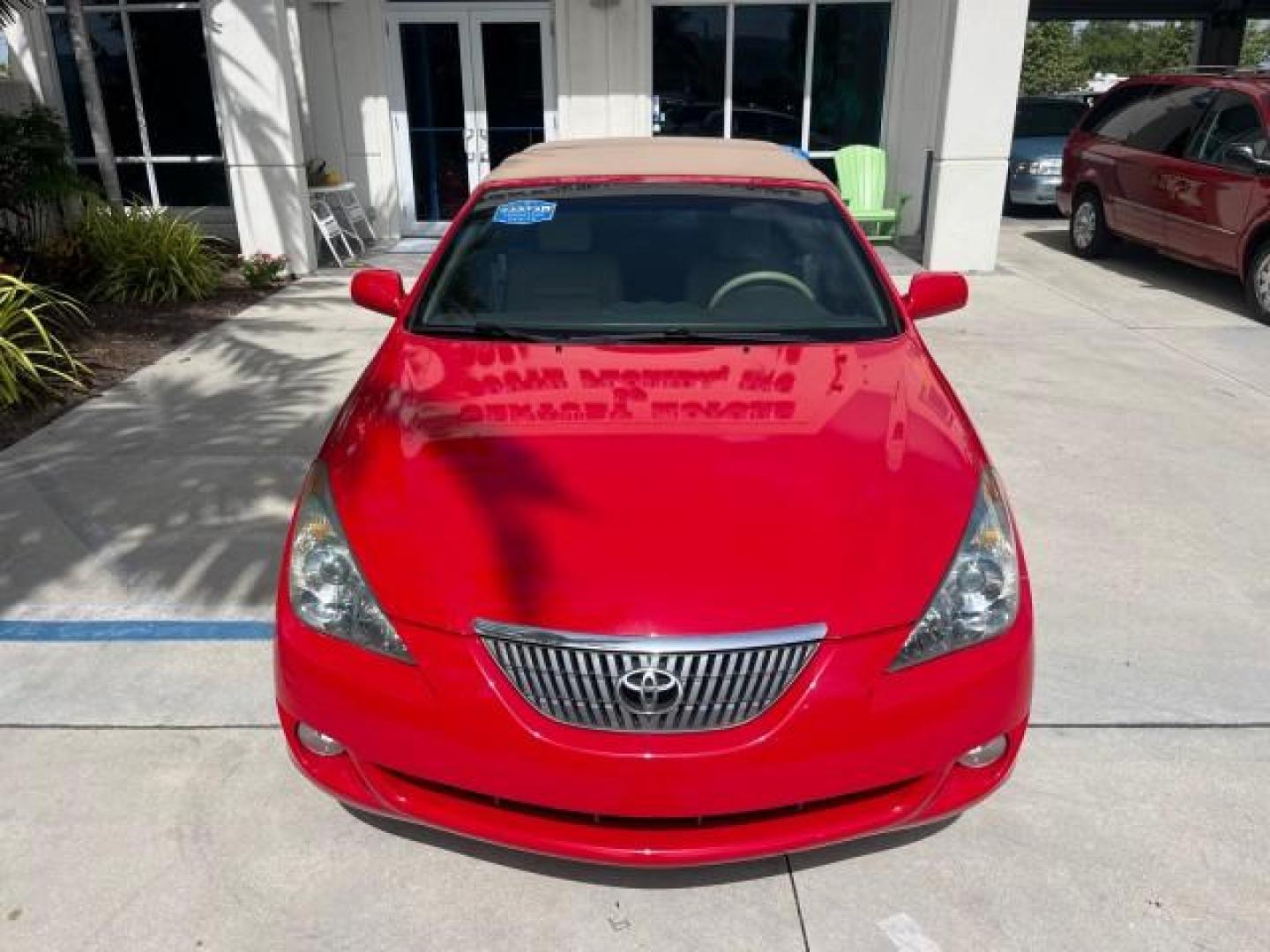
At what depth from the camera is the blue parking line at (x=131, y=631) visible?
3.46m

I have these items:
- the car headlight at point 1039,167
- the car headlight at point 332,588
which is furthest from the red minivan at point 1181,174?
the car headlight at point 332,588

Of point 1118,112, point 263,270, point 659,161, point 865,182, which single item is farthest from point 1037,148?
point 659,161

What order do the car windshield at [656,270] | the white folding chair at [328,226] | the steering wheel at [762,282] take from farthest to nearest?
the white folding chair at [328,226], the steering wheel at [762,282], the car windshield at [656,270]

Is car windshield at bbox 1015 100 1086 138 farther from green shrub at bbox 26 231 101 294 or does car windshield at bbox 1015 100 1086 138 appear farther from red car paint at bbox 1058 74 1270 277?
green shrub at bbox 26 231 101 294

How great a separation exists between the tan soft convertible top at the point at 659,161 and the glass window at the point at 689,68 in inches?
298

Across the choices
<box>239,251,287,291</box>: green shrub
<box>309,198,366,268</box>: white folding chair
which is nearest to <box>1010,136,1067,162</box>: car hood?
<box>309,198,366,268</box>: white folding chair

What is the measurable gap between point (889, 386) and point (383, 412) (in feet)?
4.78

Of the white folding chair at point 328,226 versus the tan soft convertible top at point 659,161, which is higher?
the tan soft convertible top at point 659,161

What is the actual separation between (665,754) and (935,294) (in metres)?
2.43

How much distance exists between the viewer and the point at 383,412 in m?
2.82

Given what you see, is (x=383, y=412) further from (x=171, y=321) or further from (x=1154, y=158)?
(x=1154, y=158)

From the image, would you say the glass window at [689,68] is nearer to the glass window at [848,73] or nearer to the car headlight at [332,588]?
the glass window at [848,73]

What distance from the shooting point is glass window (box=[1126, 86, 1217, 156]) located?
9094 millimetres

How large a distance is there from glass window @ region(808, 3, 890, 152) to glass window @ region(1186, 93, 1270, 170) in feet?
12.4
